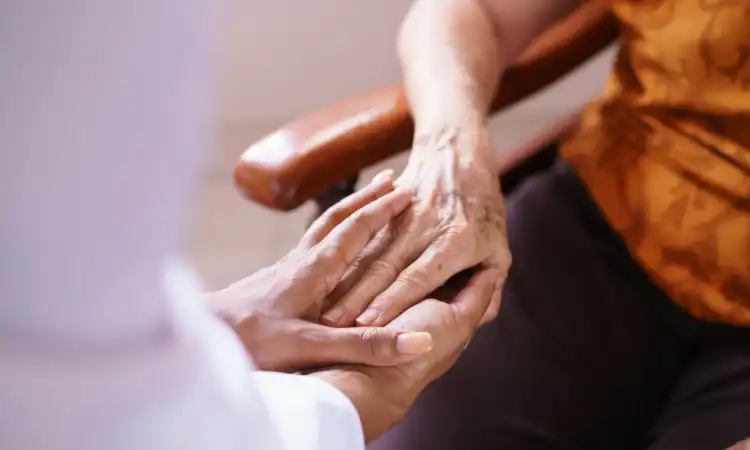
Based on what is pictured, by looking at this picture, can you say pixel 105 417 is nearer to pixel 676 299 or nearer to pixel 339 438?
pixel 339 438

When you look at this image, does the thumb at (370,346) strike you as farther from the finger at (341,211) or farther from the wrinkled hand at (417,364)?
the finger at (341,211)

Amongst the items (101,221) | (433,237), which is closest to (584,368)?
(433,237)

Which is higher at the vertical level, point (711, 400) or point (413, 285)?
point (413, 285)

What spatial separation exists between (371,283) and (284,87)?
1.48 meters

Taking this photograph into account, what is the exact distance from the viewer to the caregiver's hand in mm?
633

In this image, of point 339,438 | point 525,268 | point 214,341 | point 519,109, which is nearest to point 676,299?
point 525,268

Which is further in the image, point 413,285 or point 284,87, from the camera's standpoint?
point 284,87

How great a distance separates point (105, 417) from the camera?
11.8 inches

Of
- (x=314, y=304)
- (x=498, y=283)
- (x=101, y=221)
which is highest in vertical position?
(x=101, y=221)

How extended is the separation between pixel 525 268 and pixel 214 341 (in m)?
0.64

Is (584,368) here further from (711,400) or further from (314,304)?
(314,304)

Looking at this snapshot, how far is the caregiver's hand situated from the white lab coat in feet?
0.99

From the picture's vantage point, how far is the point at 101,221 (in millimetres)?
269

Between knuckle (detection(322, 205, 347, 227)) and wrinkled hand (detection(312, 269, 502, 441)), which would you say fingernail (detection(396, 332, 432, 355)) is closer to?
wrinkled hand (detection(312, 269, 502, 441))
